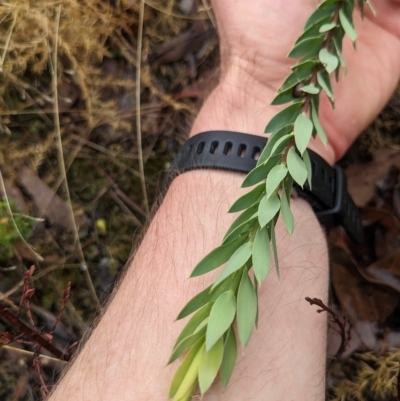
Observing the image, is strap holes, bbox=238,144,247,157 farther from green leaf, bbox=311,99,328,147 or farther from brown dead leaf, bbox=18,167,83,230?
brown dead leaf, bbox=18,167,83,230

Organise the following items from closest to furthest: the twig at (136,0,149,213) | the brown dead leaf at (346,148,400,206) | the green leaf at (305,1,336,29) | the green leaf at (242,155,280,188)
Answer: the green leaf at (242,155,280,188) → the green leaf at (305,1,336,29) → the brown dead leaf at (346,148,400,206) → the twig at (136,0,149,213)

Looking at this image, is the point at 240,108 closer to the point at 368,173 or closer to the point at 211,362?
the point at 368,173

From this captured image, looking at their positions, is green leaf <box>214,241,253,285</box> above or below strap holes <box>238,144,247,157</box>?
below

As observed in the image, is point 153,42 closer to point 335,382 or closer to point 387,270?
point 387,270

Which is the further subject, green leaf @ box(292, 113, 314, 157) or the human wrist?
the human wrist

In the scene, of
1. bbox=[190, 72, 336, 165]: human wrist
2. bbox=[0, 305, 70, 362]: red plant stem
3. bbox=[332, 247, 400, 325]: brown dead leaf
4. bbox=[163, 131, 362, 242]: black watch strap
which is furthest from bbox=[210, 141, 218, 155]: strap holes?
bbox=[0, 305, 70, 362]: red plant stem

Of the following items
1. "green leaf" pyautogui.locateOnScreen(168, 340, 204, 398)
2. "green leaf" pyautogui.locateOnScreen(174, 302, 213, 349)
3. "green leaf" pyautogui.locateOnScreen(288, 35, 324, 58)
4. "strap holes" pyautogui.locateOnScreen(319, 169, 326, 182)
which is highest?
"green leaf" pyautogui.locateOnScreen(288, 35, 324, 58)

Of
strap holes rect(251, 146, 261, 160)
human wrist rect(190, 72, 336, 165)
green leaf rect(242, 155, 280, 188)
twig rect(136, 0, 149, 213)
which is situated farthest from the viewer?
twig rect(136, 0, 149, 213)

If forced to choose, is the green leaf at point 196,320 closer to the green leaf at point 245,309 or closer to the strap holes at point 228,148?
the green leaf at point 245,309

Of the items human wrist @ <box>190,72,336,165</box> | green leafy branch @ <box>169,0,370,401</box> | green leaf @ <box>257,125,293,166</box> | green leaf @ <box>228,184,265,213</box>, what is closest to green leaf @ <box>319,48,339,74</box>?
green leafy branch @ <box>169,0,370,401</box>

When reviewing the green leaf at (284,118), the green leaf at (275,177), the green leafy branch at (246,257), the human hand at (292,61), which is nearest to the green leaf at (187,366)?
the green leafy branch at (246,257)
